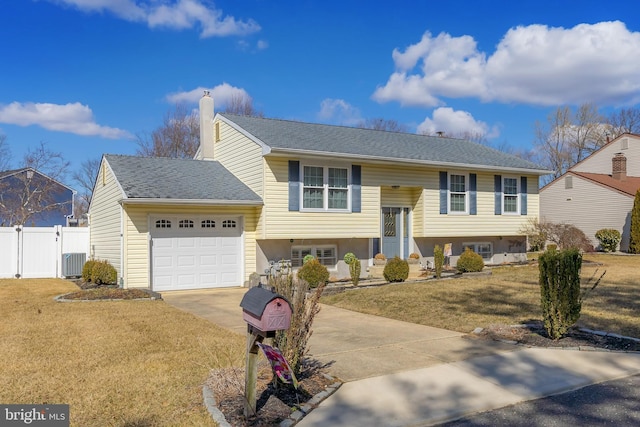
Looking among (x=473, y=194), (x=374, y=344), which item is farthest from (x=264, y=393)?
(x=473, y=194)

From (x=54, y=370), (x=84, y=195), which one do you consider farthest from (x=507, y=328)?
(x=84, y=195)

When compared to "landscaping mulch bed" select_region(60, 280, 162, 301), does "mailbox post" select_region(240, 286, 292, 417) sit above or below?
above

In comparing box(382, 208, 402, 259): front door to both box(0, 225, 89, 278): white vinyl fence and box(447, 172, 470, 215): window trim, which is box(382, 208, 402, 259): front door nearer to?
box(447, 172, 470, 215): window trim

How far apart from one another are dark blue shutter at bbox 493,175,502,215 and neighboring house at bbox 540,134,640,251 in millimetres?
8462

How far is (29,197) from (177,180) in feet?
61.5

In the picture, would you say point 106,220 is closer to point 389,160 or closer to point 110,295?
point 110,295

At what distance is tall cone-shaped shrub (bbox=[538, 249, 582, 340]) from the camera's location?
6.87 meters

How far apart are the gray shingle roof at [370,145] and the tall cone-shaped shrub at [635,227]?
7.74 metres

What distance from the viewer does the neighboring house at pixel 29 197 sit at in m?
29.2

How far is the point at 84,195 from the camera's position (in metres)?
39.4

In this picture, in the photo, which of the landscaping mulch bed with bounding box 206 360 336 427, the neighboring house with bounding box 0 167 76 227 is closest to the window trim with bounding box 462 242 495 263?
the landscaping mulch bed with bounding box 206 360 336 427

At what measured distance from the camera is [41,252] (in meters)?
17.8

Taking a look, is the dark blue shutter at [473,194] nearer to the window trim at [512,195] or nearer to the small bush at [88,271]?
the window trim at [512,195]

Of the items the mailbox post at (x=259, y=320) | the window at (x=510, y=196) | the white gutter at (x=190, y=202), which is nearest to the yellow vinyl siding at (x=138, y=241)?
the white gutter at (x=190, y=202)
